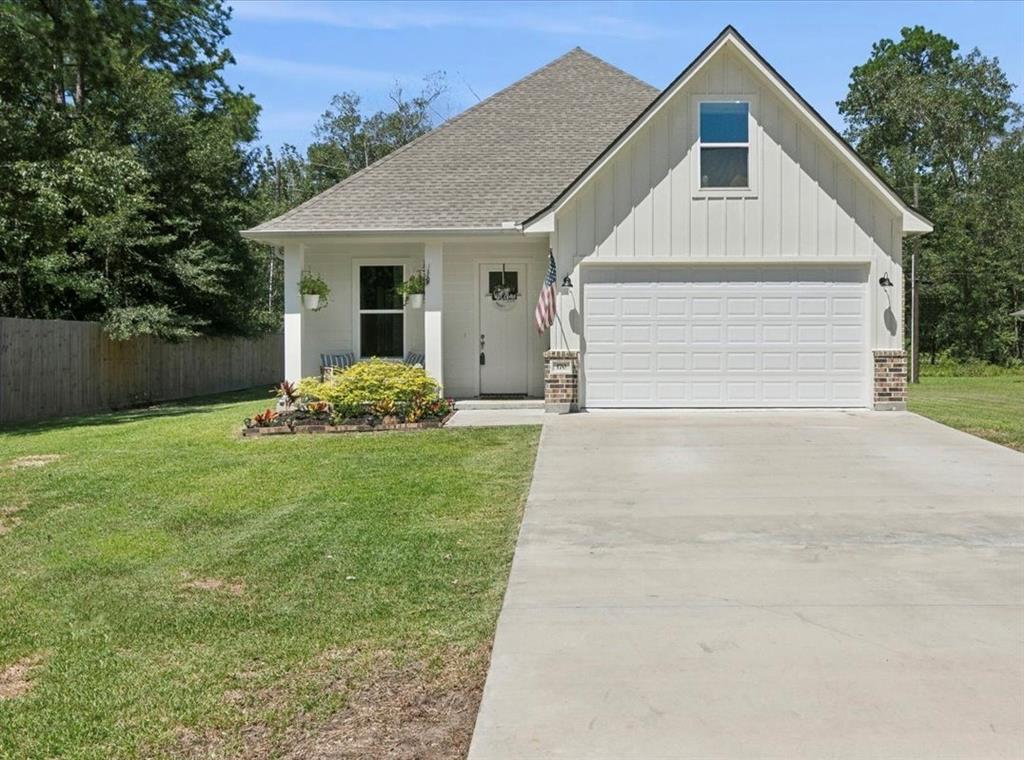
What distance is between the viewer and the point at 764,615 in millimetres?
5086

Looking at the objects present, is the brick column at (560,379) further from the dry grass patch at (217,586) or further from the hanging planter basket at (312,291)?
the dry grass patch at (217,586)

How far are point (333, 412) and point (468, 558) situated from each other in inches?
285

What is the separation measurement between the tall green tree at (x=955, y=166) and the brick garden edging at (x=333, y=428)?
31356 millimetres

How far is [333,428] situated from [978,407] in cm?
1149

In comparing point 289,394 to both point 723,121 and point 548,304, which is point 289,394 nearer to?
point 548,304

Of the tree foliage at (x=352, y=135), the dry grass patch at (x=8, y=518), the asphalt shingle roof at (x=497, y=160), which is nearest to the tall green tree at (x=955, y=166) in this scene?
the tree foliage at (x=352, y=135)

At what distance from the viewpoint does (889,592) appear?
17.9 ft

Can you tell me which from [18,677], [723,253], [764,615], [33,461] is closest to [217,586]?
[18,677]

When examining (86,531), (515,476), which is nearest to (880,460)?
(515,476)

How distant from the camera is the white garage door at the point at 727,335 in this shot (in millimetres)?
14219

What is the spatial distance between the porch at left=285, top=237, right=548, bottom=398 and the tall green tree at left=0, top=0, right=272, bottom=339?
4503mm

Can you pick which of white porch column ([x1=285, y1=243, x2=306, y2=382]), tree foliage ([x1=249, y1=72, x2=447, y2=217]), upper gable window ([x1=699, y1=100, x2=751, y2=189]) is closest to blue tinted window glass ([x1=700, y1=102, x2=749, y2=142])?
upper gable window ([x1=699, y1=100, x2=751, y2=189])

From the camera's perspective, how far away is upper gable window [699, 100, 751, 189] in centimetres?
1397

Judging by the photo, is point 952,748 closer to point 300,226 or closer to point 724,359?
point 724,359
